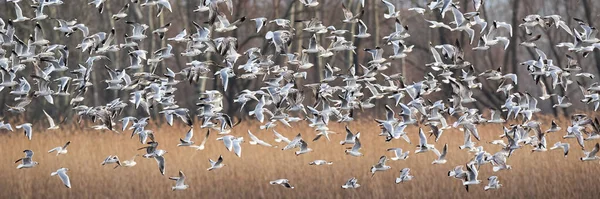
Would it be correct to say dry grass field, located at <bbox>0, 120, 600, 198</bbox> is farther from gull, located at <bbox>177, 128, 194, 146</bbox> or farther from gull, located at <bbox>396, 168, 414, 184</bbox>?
gull, located at <bbox>177, 128, 194, 146</bbox>

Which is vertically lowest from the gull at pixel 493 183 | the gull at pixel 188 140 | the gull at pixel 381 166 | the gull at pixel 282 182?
the gull at pixel 493 183

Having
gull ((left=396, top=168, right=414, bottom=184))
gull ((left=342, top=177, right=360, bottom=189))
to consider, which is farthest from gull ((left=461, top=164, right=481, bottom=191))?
gull ((left=342, top=177, right=360, bottom=189))

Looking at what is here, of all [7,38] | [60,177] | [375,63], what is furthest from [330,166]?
[7,38]

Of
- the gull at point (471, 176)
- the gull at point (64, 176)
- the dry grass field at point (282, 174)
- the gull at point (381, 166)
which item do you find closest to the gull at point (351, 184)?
the dry grass field at point (282, 174)

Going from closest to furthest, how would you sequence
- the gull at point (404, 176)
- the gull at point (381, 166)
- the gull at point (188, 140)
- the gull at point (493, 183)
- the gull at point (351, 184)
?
1. the gull at point (493, 183)
2. the gull at point (404, 176)
3. the gull at point (351, 184)
4. the gull at point (188, 140)
5. the gull at point (381, 166)

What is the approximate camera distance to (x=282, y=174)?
14.0m

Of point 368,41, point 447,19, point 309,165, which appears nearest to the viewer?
point 309,165

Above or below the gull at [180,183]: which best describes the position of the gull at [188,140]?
above

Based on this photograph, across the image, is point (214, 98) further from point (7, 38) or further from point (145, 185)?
point (7, 38)

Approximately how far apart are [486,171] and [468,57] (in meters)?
19.9

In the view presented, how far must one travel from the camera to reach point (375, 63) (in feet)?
46.5

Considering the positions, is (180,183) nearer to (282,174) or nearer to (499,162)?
(282,174)

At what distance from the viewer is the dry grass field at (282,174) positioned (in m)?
13.2

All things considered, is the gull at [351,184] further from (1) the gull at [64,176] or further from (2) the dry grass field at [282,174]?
(1) the gull at [64,176]
